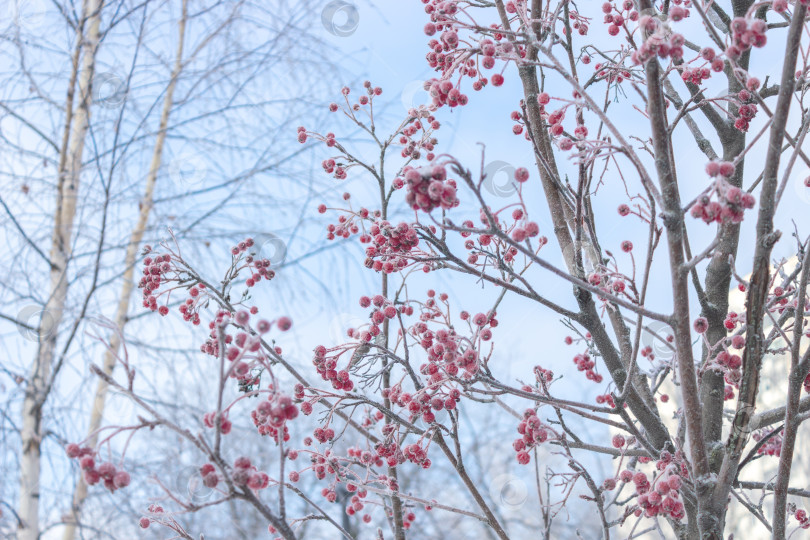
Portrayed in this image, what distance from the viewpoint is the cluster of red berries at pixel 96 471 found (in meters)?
0.66

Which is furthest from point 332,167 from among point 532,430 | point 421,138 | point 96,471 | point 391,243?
point 96,471

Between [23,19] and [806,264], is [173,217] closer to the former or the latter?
[23,19]

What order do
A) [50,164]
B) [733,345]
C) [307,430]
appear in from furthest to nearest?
[307,430] < [50,164] < [733,345]

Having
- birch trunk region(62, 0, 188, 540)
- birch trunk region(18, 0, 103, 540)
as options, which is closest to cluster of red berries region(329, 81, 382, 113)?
birch trunk region(62, 0, 188, 540)

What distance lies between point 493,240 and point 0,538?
2294 millimetres

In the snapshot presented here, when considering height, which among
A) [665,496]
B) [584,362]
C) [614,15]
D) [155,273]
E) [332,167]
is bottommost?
[665,496]

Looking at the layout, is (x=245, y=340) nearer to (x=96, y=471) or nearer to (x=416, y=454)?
(x=96, y=471)

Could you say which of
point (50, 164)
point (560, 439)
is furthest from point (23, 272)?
point (560, 439)

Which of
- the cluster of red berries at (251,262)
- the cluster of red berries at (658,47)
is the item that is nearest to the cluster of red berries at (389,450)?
the cluster of red berries at (251,262)

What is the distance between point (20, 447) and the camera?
8.08 feet

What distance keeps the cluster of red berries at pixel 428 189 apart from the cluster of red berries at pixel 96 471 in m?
0.41

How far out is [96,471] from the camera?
0.67m

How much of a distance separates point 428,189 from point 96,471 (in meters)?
Result: 0.45

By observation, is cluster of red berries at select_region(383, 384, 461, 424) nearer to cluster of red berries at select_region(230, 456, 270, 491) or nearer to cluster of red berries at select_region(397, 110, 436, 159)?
cluster of red berries at select_region(230, 456, 270, 491)
